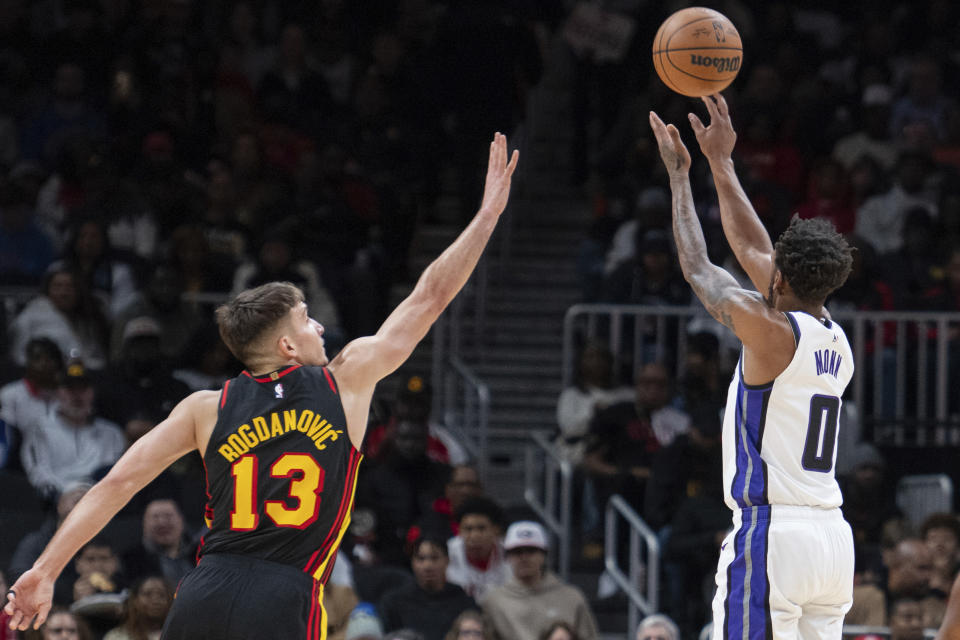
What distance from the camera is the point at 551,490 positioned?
12406mm

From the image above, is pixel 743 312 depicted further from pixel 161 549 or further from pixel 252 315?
pixel 161 549

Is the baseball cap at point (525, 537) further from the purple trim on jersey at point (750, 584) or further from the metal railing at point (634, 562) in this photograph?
the purple trim on jersey at point (750, 584)

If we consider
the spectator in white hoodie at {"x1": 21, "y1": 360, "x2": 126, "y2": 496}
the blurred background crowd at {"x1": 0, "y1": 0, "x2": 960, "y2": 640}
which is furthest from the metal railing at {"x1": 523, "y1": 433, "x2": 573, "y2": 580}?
the spectator in white hoodie at {"x1": 21, "y1": 360, "x2": 126, "y2": 496}

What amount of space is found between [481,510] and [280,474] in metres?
6.07

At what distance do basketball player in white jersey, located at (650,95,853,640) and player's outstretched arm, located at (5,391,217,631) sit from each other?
2055 mm

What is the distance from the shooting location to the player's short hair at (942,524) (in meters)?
11.1

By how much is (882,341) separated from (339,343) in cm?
456

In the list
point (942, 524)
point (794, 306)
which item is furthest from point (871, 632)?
point (794, 306)

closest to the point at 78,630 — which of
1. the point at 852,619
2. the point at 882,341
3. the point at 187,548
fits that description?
the point at 187,548

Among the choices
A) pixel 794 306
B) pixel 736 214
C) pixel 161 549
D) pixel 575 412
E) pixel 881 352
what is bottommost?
pixel 161 549

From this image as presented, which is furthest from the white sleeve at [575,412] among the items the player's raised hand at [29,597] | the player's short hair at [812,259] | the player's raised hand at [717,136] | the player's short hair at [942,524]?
the player's raised hand at [29,597]

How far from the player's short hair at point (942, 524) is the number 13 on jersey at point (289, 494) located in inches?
281

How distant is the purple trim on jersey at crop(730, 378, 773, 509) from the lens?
5.79m

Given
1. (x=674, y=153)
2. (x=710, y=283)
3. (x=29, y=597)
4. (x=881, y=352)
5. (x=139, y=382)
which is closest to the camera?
(x=29, y=597)
